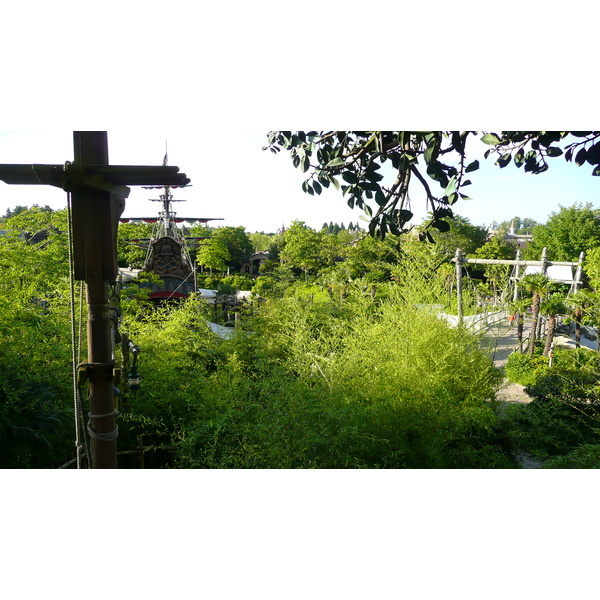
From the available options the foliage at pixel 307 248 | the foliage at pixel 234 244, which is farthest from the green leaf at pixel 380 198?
the foliage at pixel 234 244

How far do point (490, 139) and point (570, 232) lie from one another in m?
A: 3.16

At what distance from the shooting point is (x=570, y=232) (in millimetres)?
4000

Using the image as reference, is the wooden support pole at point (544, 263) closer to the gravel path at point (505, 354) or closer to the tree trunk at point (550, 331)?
the tree trunk at point (550, 331)

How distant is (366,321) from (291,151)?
7.99ft

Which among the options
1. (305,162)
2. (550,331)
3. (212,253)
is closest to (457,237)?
(550,331)

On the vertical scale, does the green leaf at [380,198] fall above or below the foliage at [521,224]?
below

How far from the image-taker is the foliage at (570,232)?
12.5 ft

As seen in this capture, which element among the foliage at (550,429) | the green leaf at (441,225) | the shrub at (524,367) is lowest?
the foliage at (550,429)

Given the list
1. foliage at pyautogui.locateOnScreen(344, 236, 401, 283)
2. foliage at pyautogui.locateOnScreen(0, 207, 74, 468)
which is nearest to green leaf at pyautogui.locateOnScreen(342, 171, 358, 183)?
foliage at pyautogui.locateOnScreen(0, 207, 74, 468)

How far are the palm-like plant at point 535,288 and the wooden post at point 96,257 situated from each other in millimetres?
4339

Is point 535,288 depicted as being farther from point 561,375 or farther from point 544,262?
point 561,375

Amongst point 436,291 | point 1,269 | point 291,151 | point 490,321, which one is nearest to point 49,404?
point 1,269

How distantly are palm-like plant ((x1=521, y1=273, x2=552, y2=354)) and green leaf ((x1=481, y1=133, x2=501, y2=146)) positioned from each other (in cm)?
361
